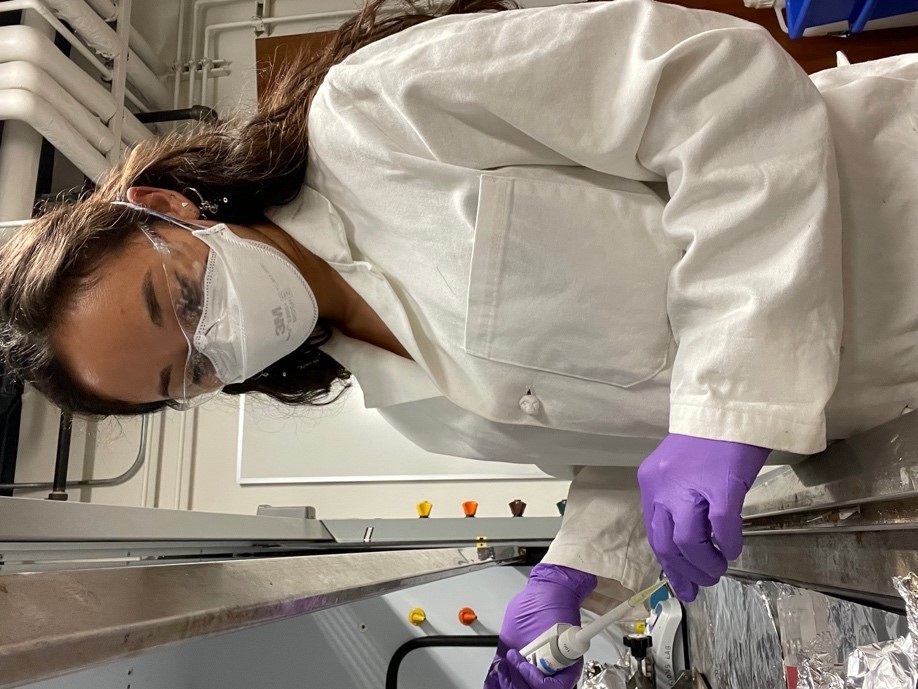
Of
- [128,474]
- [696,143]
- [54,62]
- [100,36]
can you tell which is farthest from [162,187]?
[128,474]

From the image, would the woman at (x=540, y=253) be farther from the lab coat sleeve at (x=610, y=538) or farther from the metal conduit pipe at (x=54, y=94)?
the metal conduit pipe at (x=54, y=94)

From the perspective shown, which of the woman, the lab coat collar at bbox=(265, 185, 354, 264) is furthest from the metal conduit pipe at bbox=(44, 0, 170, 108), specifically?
the lab coat collar at bbox=(265, 185, 354, 264)

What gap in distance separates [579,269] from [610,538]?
Result: 464 mm

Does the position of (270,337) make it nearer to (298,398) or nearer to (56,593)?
(298,398)

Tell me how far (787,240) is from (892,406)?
0.19 metres

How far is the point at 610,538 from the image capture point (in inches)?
40.1

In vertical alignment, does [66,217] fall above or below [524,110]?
Result: below

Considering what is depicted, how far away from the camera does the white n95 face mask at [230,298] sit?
0.80 m

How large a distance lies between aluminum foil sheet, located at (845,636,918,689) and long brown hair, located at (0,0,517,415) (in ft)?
2.18

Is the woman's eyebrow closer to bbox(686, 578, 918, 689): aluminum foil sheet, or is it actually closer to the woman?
the woman

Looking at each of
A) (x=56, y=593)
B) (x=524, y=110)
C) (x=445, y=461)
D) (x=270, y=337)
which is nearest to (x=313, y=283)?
(x=270, y=337)

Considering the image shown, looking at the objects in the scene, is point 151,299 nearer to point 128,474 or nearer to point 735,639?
point 735,639

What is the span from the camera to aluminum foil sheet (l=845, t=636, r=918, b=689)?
478 millimetres

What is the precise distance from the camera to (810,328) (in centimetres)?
57
